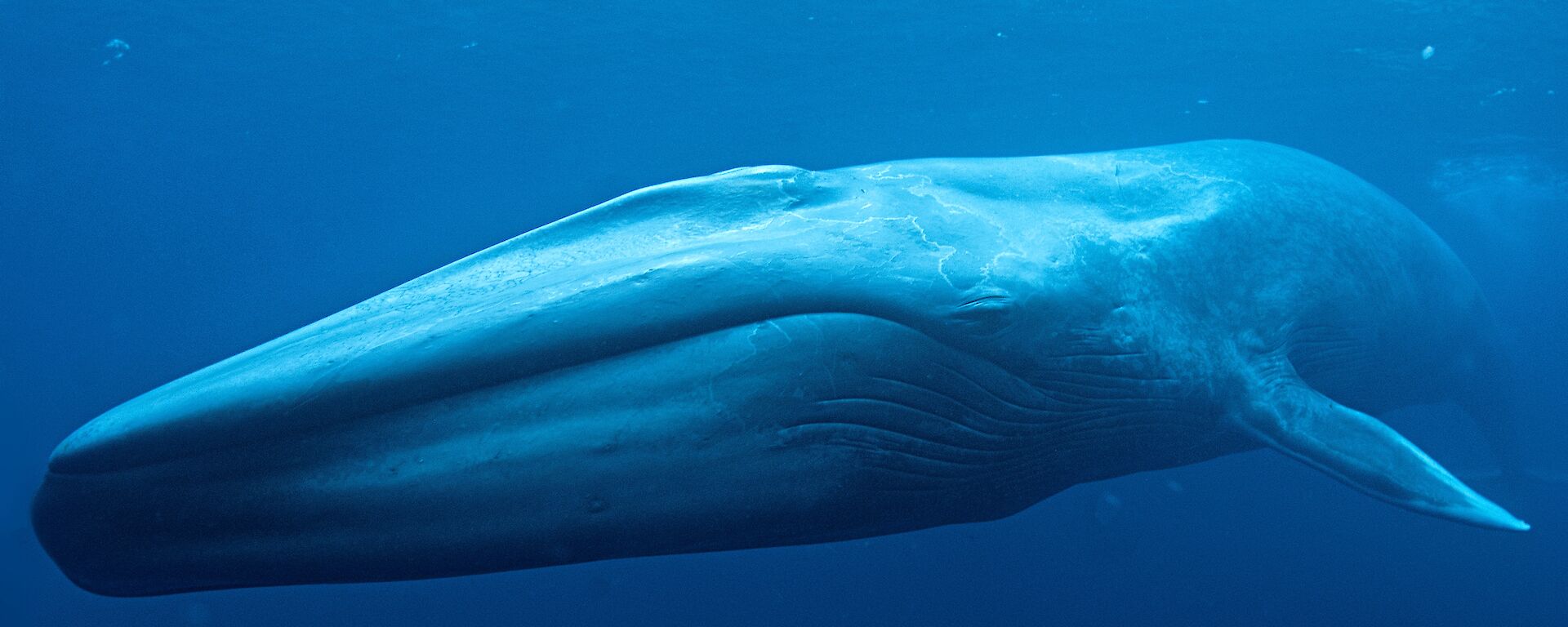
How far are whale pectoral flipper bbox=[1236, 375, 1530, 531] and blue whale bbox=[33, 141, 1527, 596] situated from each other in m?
0.02

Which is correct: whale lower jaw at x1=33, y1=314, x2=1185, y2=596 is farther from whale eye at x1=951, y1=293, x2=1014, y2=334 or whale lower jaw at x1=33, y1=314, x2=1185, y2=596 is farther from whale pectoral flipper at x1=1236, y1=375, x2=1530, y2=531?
whale pectoral flipper at x1=1236, y1=375, x2=1530, y2=531

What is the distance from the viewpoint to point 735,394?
288cm

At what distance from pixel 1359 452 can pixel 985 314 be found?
2.52 m

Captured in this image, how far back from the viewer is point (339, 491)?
245 cm

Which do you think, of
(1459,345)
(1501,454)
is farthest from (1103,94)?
(1459,345)

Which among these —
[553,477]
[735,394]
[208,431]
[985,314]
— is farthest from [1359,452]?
[208,431]

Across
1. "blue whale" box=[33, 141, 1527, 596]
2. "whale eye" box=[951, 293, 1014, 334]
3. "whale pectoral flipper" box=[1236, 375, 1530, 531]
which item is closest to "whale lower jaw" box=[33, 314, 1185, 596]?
"blue whale" box=[33, 141, 1527, 596]

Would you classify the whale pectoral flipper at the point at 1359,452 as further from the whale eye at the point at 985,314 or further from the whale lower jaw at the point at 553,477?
the whale lower jaw at the point at 553,477

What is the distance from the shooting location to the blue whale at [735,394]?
8.05 feet

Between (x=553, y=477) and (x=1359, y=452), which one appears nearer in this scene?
(x=553, y=477)

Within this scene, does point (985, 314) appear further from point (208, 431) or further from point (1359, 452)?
point (208, 431)

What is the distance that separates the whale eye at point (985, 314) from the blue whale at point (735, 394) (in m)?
0.02

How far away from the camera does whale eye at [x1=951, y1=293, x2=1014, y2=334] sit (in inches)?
139

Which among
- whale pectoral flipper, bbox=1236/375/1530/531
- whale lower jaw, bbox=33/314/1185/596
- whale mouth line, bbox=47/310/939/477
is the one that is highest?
whale mouth line, bbox=47/310/939/477
